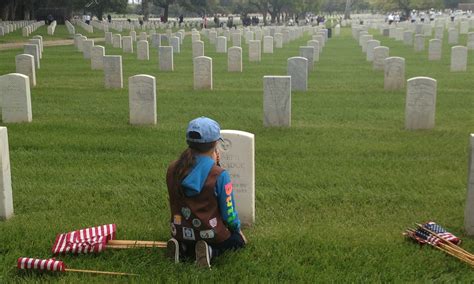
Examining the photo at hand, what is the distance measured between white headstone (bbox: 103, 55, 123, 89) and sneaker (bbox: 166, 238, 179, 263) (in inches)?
453

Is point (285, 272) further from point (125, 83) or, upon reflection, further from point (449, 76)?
point (449, 76)

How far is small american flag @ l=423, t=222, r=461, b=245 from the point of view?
220 inches

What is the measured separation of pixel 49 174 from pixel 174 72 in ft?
42.4

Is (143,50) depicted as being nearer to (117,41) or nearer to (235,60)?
(235,60)

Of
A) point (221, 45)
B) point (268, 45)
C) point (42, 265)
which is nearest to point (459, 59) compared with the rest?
point (268, 45)

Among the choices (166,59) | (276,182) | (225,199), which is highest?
(225,199)

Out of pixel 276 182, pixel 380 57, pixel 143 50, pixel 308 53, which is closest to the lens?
pixel 276 182

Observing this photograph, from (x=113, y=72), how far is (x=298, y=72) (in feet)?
15.8

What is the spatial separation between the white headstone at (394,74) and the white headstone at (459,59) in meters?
5.42

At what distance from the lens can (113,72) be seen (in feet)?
53.6

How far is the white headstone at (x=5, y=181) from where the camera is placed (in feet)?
20.4

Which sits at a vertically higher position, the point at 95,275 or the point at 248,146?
the point at 248,146

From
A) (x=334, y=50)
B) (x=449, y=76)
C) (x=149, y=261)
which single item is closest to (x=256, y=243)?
(x=149, y=261)

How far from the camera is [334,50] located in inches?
1225
